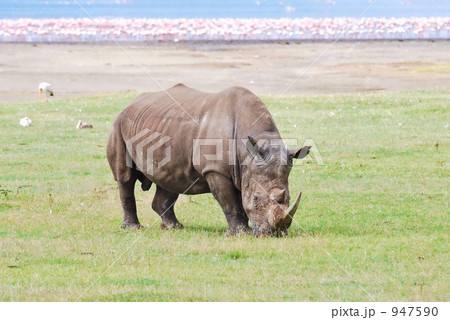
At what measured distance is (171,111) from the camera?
1198 cm

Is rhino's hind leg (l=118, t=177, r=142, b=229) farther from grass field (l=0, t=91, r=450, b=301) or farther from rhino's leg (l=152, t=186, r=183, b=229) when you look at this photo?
rhino's leg (l=152, t=186, r=183, b=229)

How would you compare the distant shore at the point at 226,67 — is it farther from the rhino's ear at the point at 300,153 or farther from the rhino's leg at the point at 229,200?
the rhino's ear at the point at 300,153

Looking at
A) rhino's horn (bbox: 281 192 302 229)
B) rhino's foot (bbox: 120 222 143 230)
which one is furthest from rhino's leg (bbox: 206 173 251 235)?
rhino's foot (bbox: 120 222 143 230)

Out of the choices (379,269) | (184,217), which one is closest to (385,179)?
(184,217)

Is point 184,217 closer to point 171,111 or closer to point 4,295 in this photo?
point 171,111

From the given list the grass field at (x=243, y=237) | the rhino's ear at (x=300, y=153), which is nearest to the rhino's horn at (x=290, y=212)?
the grass field at (x=243, y=237)

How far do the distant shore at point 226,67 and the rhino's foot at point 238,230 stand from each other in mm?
18762

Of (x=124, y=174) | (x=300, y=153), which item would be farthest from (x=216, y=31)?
(x=300, y=153)

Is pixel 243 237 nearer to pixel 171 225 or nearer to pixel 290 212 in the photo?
pixel 290 212

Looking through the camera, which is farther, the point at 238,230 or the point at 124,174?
the point at 124,174

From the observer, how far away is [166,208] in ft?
41.0

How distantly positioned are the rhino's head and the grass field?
0.73 feet

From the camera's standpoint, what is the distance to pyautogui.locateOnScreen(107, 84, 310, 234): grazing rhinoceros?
1080 cm

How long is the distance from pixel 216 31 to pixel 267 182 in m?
54.1
